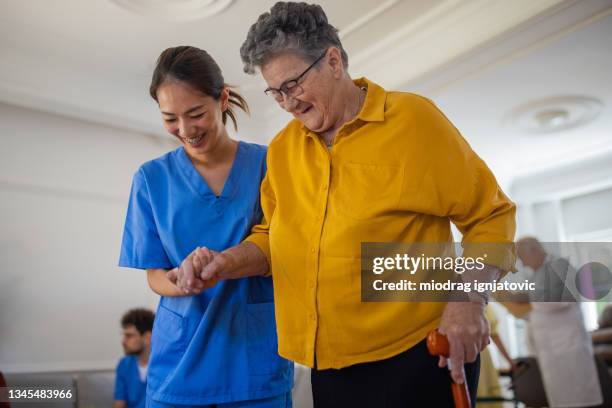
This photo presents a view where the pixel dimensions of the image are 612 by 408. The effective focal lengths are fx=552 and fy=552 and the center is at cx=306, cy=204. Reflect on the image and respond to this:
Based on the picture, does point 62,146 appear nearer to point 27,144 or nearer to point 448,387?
point 27,144

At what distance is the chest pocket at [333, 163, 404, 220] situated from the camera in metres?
0.90

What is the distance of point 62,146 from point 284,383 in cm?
318

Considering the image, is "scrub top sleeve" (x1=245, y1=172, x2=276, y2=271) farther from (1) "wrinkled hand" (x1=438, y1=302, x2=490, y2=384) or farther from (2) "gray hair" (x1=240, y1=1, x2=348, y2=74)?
(1) "wrinkled hand" (x1=438, y1=302, x2=490, y2=384)

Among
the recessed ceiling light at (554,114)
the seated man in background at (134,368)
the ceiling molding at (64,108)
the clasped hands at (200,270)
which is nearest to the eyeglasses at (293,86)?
the clasped hands at (200,270)

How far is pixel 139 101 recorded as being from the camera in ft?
12.9

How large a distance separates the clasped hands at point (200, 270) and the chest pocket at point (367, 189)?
25 centimetres

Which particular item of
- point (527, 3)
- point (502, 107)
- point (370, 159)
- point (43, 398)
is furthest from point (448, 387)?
point (502, 107)

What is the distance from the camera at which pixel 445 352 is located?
80 cm

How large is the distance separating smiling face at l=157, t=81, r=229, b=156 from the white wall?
2764 millimetres

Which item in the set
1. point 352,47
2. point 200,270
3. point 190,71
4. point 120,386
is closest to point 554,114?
point 352,47

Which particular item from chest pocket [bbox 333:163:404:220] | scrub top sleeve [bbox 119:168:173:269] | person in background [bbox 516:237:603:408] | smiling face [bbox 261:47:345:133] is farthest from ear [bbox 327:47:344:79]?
person in background [bbox 516:237:603:408]

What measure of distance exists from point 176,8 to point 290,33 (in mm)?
2309

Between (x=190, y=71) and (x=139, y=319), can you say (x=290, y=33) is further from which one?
(x=139, y=319)

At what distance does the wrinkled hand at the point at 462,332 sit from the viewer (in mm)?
812
